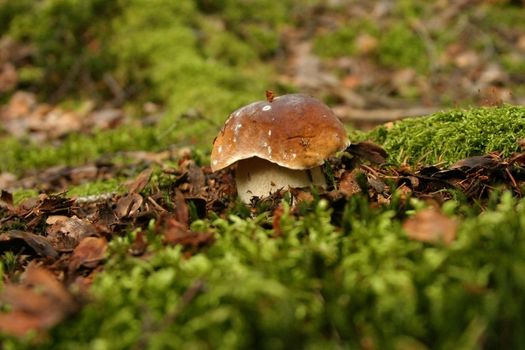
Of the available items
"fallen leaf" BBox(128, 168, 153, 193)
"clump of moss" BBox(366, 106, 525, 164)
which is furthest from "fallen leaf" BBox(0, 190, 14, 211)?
"clump of moss" BBox(366, 106, 525, 164)

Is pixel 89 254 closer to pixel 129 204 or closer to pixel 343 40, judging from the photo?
pixel 129 204

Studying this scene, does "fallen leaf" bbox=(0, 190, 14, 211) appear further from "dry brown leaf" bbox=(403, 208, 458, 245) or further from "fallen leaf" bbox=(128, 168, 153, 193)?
"dry brown leaf" bbox=(403, 208, 458, 245)

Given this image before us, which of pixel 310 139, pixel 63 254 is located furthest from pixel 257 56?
pixel 63 254

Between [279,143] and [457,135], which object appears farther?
[457,135]

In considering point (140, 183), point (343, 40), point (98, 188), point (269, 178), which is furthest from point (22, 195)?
point (343, 40)

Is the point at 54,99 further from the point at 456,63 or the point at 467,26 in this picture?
the point at 467,26
